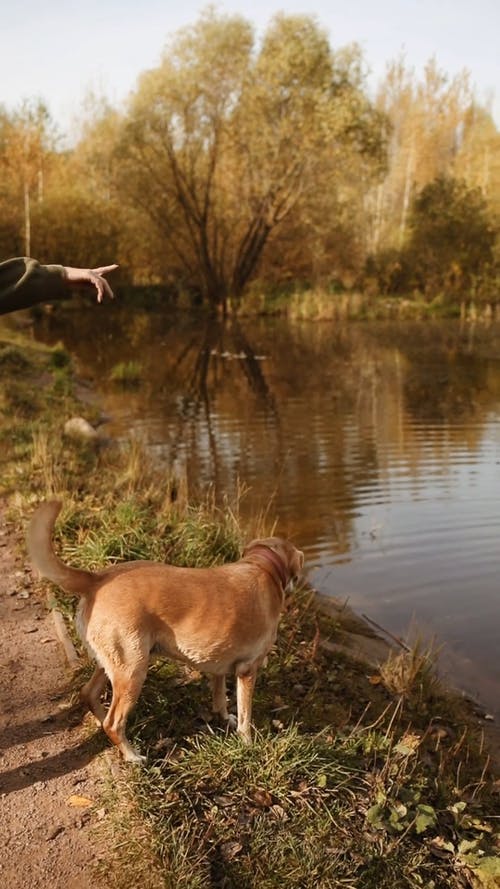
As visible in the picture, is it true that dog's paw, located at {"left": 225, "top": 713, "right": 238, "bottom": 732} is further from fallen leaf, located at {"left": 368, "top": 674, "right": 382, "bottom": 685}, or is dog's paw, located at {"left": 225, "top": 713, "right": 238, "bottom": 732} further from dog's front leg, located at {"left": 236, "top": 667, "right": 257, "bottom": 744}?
fallen leaf, located at {"left": 368, "top": 674, "right": 382, "bottom": 685}

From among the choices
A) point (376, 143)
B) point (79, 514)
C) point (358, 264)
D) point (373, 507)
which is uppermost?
Result: point (376, 143)

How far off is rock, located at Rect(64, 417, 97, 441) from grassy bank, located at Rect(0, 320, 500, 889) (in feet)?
18.6

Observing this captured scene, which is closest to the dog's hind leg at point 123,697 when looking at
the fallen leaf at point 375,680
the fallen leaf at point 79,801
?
the fallen leaf at point 79,801

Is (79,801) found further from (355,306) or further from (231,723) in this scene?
(355,306)

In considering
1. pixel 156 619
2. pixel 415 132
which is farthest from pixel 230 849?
pixel 415 132

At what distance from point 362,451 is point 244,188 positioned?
32.3 m

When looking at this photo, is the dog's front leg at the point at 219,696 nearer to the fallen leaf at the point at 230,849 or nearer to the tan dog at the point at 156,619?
the tan dog at the point at 156,619

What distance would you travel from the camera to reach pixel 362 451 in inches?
534

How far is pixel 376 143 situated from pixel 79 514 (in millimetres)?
35719

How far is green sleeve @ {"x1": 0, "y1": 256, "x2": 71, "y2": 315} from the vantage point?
405cm

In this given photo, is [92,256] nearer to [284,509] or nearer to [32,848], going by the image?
[284,509]

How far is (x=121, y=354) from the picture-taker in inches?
1062

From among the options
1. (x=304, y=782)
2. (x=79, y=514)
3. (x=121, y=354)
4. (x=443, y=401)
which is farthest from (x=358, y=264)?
(x=304, y=782)

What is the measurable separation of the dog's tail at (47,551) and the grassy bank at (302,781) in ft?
3.39
